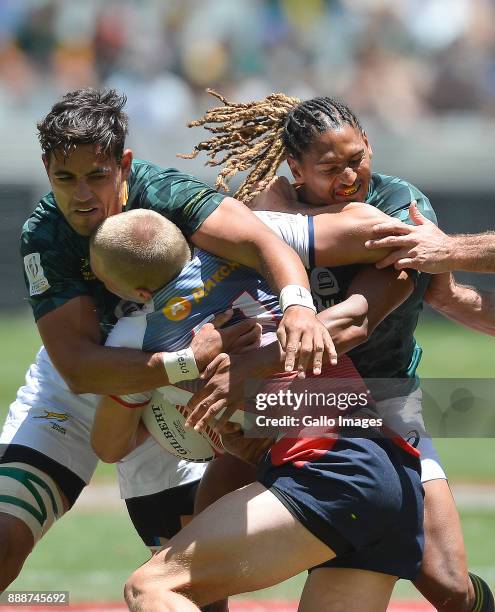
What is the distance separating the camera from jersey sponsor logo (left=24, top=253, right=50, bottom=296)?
4207 mm

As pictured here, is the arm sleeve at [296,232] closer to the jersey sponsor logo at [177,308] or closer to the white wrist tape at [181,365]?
the jersey sponsor logo at [177,308]

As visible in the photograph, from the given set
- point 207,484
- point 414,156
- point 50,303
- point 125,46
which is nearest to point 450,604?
point 207,484

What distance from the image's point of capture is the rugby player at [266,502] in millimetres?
3475

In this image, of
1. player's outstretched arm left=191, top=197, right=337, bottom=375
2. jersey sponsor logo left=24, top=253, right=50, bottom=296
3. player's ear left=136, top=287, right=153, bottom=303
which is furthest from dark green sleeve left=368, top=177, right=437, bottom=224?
jersey sponsor logo left=24, top=253, right=50, bottom=296

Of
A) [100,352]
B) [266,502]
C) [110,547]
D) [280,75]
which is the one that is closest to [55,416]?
[100,352]

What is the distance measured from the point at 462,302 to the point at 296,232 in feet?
4.13

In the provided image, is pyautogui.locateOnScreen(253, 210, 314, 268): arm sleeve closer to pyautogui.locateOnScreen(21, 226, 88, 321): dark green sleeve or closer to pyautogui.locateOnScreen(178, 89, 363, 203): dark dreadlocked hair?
pyautogui.locateOnScreen(178, 89, 363, 203): dark dreadlocked hair

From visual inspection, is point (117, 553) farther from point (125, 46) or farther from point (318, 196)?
point (125, 46)

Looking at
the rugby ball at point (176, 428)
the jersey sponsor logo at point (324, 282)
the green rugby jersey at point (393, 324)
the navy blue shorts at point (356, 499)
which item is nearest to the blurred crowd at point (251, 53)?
the green rugby jersey at point (393, 324)

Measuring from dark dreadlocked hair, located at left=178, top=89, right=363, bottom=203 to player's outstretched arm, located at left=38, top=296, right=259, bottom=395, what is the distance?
83cm

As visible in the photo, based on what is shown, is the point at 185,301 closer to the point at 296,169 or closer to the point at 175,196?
the point at 175,196

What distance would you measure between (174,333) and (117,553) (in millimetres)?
4256
